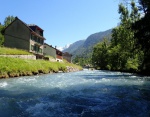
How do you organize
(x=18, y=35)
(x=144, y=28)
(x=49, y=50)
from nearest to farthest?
(x=144, y=28) < (x=18, y=35) < (x=49, y=50)

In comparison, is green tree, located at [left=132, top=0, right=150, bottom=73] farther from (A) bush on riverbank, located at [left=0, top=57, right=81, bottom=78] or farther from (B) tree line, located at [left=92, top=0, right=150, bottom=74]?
(A) bush on riverbank, located at [left=0, top=57, right=81, bottom=78]

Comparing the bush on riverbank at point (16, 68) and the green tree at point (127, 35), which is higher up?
the green tree at point (127, 35)

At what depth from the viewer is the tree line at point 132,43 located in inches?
798

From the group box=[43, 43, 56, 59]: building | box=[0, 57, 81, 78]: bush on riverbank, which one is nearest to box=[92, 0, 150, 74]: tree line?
box=[0, 57, 81, 78]: bush on riverbank

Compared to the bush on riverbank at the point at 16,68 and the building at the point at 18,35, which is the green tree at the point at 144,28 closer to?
the bush on riverbank at the point at 16,68

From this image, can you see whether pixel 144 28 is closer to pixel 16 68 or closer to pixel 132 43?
pixel 16 68

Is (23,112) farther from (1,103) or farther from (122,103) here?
(122,103)

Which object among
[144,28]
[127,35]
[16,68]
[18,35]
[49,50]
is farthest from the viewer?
[49,50]

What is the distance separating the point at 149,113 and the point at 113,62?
72.2m

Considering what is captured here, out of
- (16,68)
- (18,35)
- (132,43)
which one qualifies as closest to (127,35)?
(132,43)

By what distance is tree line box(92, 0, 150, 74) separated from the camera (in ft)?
66.5

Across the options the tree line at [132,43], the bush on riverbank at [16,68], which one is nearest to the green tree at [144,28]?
the tree line at [132,43]

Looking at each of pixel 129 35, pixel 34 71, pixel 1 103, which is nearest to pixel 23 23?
pixel 34 71

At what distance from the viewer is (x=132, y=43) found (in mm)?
62844
